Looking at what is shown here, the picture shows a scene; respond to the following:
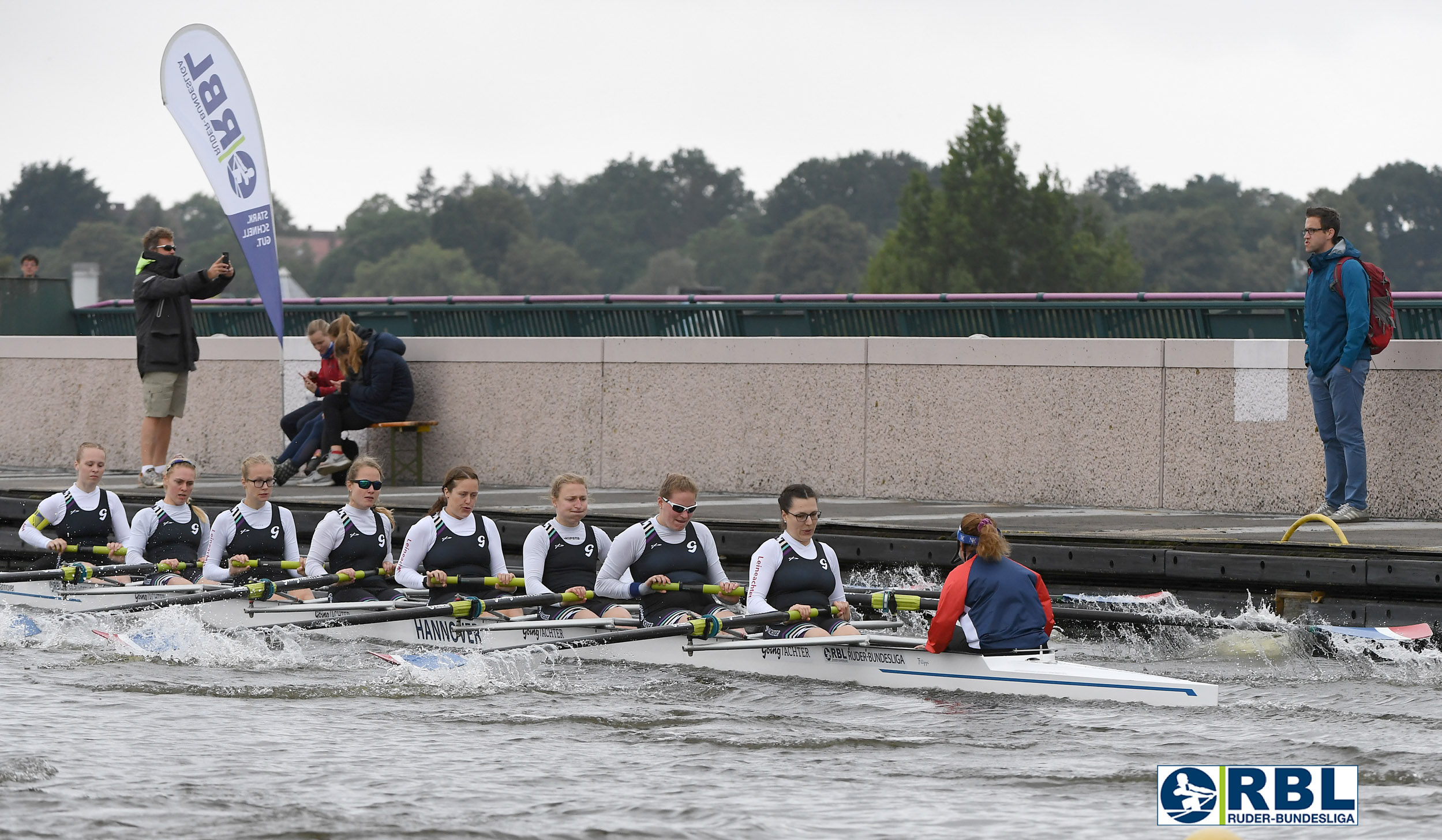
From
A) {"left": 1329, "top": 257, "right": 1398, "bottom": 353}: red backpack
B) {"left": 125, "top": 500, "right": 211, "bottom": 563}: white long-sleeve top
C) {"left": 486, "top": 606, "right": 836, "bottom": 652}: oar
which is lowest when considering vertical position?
{"left": 486, "top": 606, "right": 836, "bottom": 652}: oar

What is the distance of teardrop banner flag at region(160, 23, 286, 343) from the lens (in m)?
16.7

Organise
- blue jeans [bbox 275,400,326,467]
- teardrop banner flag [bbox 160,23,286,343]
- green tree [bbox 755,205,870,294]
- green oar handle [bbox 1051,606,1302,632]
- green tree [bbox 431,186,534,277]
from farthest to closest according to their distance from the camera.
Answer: green tree [bbox 431,186,534,277], green tree [bbox 755,205,870,294], blue jeans [bbox 275,400,326,467], teardrop banner flag [bbox 160,23,286,343], green oar handle [bbox 1051,606,1302,632]

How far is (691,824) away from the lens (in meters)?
7.43

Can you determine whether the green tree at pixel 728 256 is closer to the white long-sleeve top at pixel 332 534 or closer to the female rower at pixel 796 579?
the white long-sleeve top at pixel 332 534

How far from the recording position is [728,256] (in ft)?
463

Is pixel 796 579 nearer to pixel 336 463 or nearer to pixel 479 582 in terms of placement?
pixel 479 582

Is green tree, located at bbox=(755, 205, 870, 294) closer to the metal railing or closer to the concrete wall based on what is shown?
the metal railing

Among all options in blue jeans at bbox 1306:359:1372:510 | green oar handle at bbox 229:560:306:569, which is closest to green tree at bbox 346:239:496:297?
green oar handle at bbox 229:560:306:569

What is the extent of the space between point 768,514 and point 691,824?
692cm

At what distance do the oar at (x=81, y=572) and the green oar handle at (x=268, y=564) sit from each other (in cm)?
88

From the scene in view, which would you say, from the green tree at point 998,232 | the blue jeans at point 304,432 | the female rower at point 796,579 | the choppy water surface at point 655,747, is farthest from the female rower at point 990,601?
the green tree at point 998,232

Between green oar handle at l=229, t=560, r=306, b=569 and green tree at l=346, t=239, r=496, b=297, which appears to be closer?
green oar handle at l=229, t=560, r=306, b=569

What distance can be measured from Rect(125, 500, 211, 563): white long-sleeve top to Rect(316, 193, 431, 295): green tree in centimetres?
13205

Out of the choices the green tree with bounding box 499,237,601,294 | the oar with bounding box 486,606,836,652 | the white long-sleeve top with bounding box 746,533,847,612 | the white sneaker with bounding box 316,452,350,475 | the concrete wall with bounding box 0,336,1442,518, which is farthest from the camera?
the green tree with bounding box 499,237,601,294
